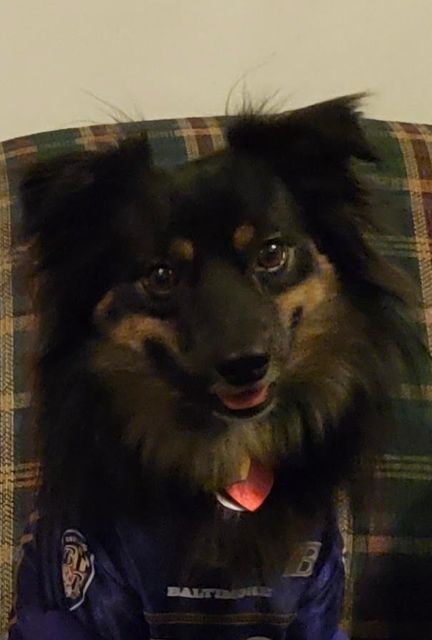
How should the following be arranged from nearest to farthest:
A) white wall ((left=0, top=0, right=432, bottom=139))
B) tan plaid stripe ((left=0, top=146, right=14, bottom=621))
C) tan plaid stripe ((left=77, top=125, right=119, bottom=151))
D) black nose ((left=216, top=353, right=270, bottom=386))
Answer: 1. black nose ((left=216, top=353, right=270, bottom=386))
2. tan plaid stripe ((left=0, top=146, right=14, bottom=621))
3. tan plaid stripe ((left=77, top=125, right=119, bottom=151))
4. white wall ((left=0, top=0, right=432, bottom=139))

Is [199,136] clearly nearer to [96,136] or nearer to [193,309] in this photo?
[96,136]

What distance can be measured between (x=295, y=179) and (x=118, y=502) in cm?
38

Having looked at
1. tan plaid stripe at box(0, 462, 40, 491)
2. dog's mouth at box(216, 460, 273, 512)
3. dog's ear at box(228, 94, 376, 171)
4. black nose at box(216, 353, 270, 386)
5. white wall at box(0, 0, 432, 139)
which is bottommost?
dog's mouth at box(216, 460, 273, 512)

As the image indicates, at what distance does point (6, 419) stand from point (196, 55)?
66 cm

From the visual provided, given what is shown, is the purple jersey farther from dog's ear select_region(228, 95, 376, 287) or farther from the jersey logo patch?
dog's ear select_region(228, 95, 376, 287)

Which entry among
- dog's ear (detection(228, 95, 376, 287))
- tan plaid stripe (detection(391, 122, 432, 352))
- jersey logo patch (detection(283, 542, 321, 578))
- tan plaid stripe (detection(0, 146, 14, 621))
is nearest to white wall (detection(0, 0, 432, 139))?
tan plaid stripe (detection(391, 122, 432, 352))

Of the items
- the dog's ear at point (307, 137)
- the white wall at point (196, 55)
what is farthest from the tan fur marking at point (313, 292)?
the white wall at point (196, 55)

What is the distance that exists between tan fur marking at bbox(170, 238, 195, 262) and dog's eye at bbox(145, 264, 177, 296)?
2 centimetres

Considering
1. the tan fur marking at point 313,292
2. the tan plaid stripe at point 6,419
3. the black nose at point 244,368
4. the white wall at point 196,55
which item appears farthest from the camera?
the white wall at point 196,55

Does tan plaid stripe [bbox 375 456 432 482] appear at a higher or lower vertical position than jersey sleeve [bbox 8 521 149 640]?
lower

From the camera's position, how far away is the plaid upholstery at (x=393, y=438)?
1.46m

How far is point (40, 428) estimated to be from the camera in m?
1.26

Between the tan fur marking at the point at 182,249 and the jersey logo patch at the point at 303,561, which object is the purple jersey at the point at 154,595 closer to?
the jersey logo patch at the point at 303,561

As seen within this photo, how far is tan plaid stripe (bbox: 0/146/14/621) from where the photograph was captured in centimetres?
145
